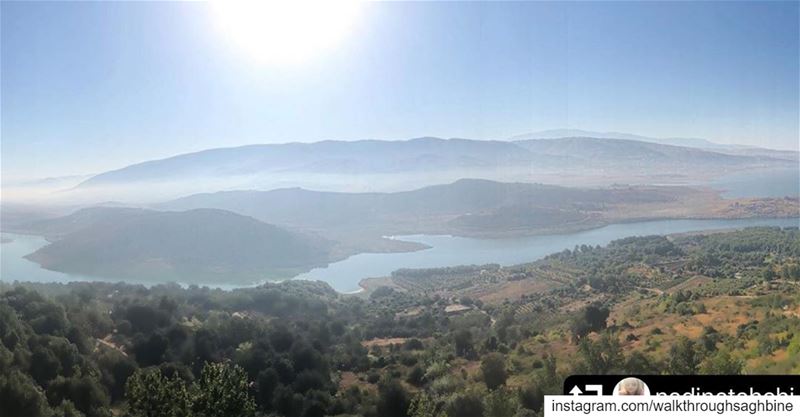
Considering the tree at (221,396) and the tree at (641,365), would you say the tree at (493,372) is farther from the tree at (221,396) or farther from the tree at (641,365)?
the tree at (221,396)

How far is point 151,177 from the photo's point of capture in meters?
67.4

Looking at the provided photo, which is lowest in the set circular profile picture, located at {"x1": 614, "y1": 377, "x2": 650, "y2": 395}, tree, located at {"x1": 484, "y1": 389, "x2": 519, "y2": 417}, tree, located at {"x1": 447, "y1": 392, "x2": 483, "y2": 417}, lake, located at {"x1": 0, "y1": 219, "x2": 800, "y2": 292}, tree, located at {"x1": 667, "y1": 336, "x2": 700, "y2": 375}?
lake, located at {"x1": 0, "y1": 219, "x2": 800, "y2": 292}

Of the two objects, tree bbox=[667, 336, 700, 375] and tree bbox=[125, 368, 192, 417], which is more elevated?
tree bbox=[667, 336, 700, 375]

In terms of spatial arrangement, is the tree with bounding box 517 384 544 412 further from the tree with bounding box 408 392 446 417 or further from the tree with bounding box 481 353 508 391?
the tree with bounding box 481 353 508 391

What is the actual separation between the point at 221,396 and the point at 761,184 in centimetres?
6093

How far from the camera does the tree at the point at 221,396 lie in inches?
239

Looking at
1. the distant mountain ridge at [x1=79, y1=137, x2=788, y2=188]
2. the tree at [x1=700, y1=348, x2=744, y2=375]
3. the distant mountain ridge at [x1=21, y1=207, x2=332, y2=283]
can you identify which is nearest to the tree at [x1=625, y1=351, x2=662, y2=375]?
the tree at [x1=700, y1=348, x2=744, y2=375]

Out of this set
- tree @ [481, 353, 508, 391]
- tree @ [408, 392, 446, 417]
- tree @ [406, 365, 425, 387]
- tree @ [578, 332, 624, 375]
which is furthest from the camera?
tree @ [406, 365, 425, 387]

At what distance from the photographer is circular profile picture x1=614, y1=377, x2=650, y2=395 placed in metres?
4.68

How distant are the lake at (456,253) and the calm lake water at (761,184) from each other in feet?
39.4

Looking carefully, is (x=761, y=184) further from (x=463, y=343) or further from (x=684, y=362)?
(x=684, y=362)

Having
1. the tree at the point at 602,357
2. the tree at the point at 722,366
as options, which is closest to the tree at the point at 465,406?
the tree at the point at 602,357

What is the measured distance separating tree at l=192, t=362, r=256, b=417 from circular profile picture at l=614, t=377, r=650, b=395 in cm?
410

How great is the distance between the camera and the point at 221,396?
20.2ft
